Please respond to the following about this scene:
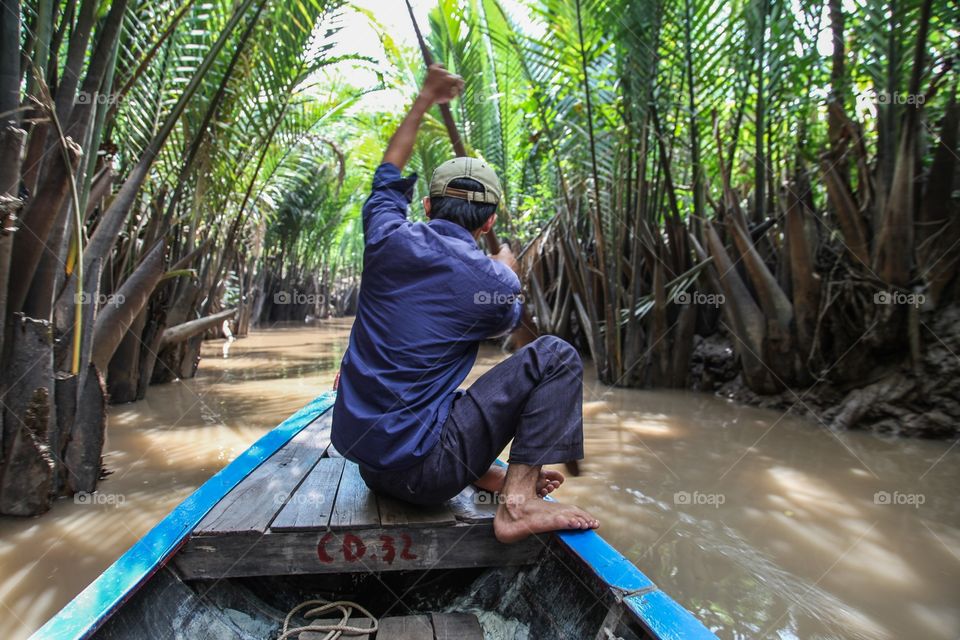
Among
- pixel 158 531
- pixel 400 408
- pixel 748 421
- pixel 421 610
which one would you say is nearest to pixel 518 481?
pixel 400 408

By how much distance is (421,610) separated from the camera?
5.48ft

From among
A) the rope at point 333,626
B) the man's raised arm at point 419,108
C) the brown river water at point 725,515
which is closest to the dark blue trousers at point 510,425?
the rope at point 333,626

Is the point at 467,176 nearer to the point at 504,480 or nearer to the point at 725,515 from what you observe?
the point at 504,480

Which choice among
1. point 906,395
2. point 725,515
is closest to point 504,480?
point 725,515

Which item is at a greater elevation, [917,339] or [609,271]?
[609,271]

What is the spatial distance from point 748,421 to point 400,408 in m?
3.66

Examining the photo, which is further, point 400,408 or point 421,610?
point 421,610

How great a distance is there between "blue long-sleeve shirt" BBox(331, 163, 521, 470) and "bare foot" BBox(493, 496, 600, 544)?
260 millimetres

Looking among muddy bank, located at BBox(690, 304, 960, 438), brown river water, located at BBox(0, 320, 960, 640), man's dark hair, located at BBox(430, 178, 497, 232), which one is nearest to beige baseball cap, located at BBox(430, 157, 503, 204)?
man's dark hair, located at BBox(430, 178, 497, 232)

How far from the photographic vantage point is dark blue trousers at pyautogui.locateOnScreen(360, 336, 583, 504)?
1.51 meters

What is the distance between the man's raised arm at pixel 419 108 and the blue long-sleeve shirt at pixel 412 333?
12.7 inches

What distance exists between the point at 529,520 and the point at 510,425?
0.25 m

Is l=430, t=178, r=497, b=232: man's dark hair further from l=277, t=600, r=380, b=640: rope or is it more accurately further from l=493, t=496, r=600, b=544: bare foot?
l=277, t=600, r=380, b=640: rope

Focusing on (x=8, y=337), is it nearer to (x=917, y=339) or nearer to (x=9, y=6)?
(x=9, y=6)
